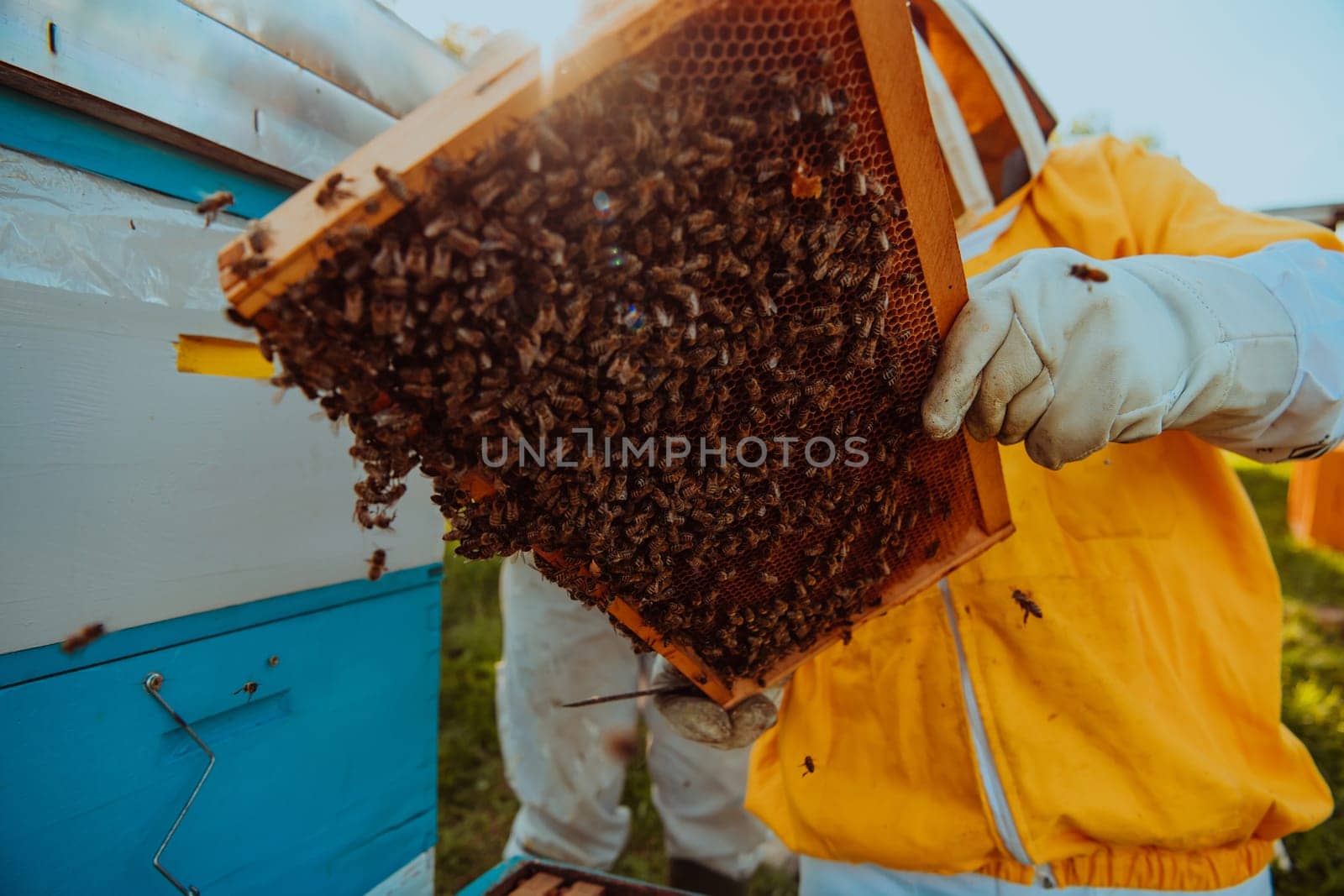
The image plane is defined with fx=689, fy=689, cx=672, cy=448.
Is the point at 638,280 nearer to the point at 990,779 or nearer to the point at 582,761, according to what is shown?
the point at 990,779

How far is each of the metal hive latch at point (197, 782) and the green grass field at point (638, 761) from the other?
282cm

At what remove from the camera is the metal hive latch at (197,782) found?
6.62ft

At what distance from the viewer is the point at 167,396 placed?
2043 millimetres

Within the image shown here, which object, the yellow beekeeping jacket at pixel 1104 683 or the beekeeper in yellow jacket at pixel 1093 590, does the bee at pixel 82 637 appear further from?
the yellow beekeeping jacket at pixel 1104 683

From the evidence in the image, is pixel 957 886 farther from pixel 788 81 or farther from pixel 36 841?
pixel 36 841

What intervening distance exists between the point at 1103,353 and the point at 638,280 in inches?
48.6

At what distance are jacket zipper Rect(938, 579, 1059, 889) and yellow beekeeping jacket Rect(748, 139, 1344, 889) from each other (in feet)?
0.06

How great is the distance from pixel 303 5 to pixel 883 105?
84.6 inches

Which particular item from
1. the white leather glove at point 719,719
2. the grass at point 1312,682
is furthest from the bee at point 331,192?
the grass at point 1312,682

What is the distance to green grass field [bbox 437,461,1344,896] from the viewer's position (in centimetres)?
416

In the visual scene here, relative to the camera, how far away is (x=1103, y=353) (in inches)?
69.3

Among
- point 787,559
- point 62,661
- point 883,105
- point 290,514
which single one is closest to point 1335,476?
point 787,559

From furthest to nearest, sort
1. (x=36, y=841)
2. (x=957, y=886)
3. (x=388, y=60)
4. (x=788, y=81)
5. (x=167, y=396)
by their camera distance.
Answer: (x=388, y=60) → (x=957, y=886) → (x=167, y=396) → (x=36, y=841) → (x=788, y=81)

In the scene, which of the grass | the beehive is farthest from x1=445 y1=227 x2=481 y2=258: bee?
the grass
